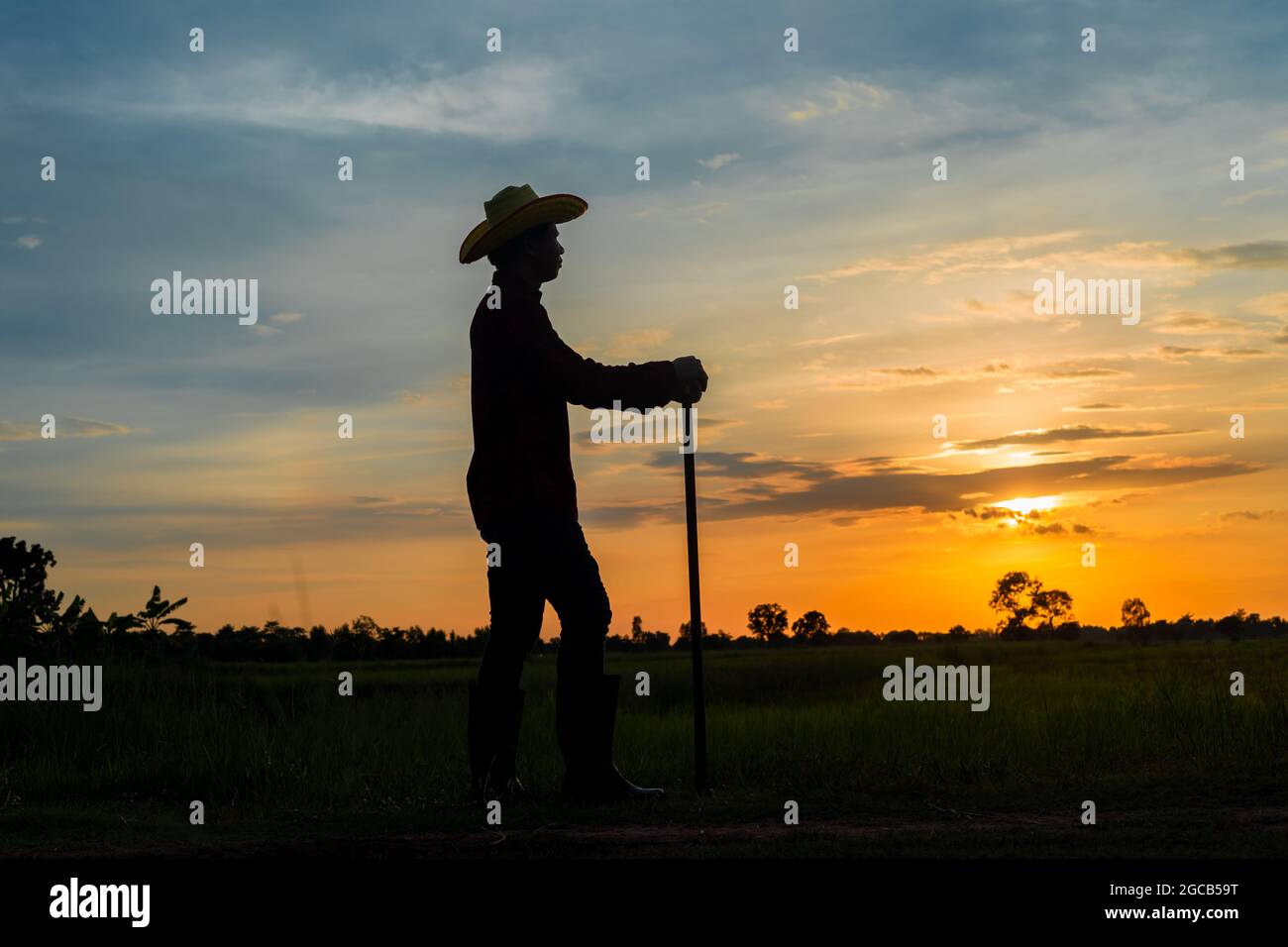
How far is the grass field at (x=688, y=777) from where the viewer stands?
594 cm

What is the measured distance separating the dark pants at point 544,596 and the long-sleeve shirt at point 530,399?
0.13m

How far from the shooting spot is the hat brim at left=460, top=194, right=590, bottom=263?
7277 millimetres

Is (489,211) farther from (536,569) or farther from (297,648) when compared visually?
(297,648)

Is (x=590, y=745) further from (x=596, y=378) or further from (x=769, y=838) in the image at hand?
(x=596, y=378)

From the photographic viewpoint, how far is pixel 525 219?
7293 millimetres

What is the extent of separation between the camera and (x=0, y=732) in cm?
1088

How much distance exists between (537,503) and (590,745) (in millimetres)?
1366

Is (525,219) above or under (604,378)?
above
